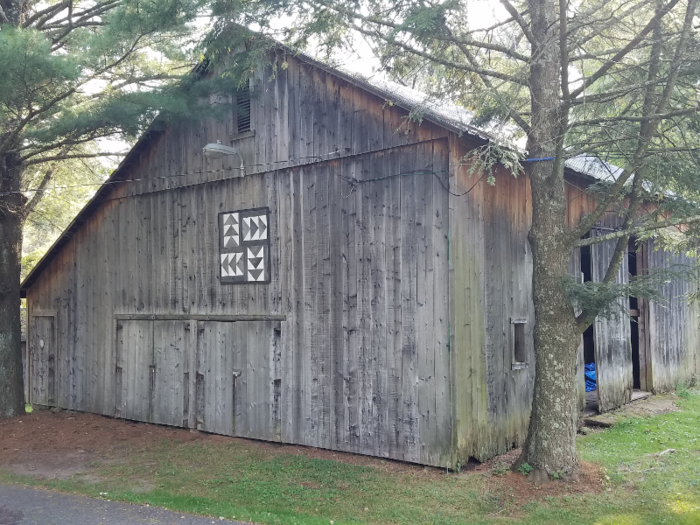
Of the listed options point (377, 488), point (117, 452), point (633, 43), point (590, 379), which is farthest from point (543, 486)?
point (590, 379)

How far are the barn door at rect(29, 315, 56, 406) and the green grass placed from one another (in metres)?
4.79

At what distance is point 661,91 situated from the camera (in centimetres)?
719

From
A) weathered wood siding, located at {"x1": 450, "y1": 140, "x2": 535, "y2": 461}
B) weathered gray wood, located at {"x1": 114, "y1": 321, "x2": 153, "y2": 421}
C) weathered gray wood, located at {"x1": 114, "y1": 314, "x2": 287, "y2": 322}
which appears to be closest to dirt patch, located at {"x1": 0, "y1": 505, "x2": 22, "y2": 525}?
weathered gray wood, located at {"x1": 114, "y1": 314, "x2": 287, "y2": 322}

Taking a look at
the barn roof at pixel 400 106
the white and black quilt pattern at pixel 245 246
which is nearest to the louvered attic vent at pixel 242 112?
the barn roof at pixel 400 106

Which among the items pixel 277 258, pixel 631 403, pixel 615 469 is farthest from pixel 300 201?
pixel 631 403

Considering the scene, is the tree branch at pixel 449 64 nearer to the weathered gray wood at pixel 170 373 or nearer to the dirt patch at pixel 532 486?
the dirt patch at pixel 532 486

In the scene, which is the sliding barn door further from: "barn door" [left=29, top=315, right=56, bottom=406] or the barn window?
the barn window

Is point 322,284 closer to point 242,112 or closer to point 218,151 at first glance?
point 218,151

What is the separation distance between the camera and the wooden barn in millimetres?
7797

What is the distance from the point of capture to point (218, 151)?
9.63m

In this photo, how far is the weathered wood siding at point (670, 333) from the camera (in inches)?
490

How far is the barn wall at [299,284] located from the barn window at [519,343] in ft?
A: 5.18

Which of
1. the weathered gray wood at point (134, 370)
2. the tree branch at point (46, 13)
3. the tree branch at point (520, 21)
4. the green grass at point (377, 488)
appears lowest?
the green grass at point (377, 488)

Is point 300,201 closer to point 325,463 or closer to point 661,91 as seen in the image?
point 325,463
